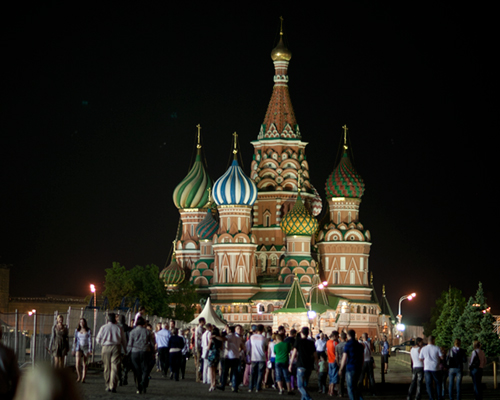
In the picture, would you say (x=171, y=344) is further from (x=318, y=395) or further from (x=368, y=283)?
(x=368, y=283)

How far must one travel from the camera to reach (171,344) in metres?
21.8

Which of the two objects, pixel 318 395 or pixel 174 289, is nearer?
pixel 318 395

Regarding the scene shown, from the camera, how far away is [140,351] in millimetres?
17875

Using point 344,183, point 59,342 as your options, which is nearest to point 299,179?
point 344,183

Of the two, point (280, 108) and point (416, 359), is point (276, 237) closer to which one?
point (280, 108)

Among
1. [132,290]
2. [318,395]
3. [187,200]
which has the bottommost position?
[318,395]

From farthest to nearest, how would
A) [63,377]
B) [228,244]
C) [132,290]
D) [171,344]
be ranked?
[228,244] < [132,290] < [171,344] < [63,377]

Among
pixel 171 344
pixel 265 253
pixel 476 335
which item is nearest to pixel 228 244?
pixel 265 253

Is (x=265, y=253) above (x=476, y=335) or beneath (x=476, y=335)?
above

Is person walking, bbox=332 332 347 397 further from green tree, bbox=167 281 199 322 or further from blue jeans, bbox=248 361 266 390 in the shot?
green tree, bbox=167 281 199 322

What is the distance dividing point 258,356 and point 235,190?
53453 mm

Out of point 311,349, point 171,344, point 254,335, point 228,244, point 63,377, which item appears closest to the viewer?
point 63,377

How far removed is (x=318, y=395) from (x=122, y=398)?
600 centimetres

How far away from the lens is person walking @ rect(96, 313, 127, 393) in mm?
17281
